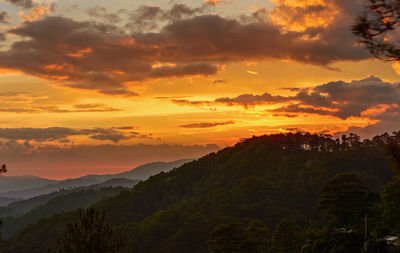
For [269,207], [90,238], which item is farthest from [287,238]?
[269,207]

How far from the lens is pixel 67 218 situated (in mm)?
174125

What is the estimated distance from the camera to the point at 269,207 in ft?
434

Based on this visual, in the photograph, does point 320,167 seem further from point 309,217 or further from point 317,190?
point 309,217

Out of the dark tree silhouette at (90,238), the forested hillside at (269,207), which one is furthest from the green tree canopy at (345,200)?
the dark tree silhouette at (90,238)

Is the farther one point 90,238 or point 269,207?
point 269,207

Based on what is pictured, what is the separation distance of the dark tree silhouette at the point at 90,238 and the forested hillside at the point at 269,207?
21018mm

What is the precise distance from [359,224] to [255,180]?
97.9 meters

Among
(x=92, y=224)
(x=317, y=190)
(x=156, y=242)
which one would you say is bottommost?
(x=156, y=242)

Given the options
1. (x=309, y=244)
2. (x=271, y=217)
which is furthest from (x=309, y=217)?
(x=309, y=244)

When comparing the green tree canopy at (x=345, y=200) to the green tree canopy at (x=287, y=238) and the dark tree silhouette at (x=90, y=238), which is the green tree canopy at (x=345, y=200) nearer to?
the green tree canopy at (x=287, y=238)

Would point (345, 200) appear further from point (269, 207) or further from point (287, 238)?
point (269, 207)

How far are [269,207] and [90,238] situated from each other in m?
111

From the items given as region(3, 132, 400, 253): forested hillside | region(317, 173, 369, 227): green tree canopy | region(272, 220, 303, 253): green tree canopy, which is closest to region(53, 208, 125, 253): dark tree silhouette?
region(3, 132, 400, 253): forested hillside

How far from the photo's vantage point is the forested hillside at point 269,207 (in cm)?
5800
